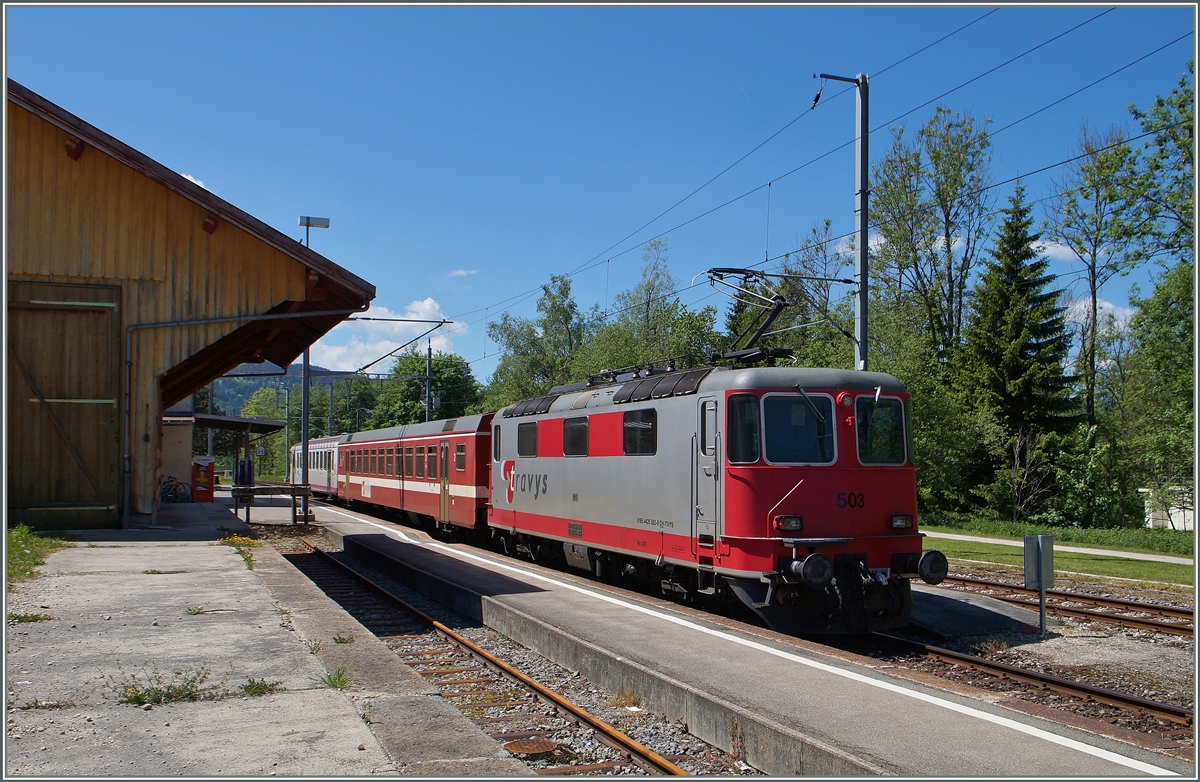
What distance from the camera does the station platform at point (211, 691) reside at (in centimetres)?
510

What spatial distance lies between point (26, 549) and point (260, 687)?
8853mm

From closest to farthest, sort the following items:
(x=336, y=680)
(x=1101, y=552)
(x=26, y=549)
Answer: (x=336, y=680), (x=26, y=549), (x=1101, y=552)

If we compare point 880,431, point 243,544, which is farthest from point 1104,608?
point 243,544

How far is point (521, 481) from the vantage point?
1678 cm

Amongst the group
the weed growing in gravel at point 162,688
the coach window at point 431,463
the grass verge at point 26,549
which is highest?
the coach window at point 431,463

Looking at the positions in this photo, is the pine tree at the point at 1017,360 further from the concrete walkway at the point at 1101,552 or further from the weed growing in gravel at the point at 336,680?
the weed growing in gravel at the point at 336,680

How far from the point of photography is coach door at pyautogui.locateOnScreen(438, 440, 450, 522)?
21.9m

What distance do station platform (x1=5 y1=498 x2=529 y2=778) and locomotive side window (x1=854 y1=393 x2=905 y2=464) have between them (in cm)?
564

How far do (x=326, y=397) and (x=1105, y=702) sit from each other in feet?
385

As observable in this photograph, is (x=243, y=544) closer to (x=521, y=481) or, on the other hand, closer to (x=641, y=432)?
(x=521, y=481)

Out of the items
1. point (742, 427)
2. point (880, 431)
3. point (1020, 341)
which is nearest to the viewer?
point (742, 427)

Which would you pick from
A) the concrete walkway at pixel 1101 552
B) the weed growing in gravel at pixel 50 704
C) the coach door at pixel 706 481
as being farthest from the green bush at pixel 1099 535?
the weed growing in gravel at pixel 50 704

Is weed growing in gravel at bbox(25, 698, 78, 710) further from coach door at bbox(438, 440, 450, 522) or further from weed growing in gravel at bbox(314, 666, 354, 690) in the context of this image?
coach door at bbox(438, 440, 450, 522)

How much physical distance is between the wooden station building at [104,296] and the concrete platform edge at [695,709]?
28.0 feet
